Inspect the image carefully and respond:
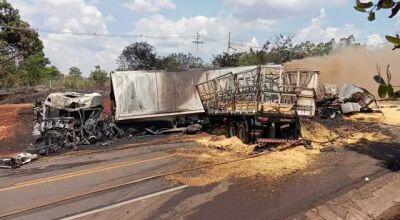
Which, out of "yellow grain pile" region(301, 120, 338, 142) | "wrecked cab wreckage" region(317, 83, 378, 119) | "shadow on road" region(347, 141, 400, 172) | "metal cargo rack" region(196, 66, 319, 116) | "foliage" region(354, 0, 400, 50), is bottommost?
"shadow on road" region(347, 141, 400, 172)

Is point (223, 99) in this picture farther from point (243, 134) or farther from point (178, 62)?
point (178, 62)

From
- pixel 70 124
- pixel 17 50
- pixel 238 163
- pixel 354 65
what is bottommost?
pixel 238 163

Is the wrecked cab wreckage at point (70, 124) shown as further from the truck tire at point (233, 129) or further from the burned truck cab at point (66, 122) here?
the truck tire at point (233, 129)

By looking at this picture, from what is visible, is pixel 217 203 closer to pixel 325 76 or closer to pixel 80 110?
pixel 80 110

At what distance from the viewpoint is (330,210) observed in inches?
320

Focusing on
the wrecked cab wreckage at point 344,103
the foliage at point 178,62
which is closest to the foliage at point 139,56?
the foliage at point 178,62

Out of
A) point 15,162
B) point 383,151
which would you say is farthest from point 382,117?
point 15,162

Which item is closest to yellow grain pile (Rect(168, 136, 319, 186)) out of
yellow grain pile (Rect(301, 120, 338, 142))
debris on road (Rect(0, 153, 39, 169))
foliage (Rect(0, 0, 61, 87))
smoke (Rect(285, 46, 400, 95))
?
yellow grain pile (Rect(301, 120, 338, 142))

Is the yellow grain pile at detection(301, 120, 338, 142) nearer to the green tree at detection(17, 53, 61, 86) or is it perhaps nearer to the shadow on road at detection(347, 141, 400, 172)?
the shadow on road at detection(347, 141, 400, 172)

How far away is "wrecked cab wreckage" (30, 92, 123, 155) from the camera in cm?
1750

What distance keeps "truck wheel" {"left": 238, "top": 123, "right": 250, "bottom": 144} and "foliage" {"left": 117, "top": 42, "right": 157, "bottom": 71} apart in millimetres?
30622

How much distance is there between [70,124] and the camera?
18.4m

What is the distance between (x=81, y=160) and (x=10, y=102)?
20933 mm

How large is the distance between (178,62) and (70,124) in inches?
1234
